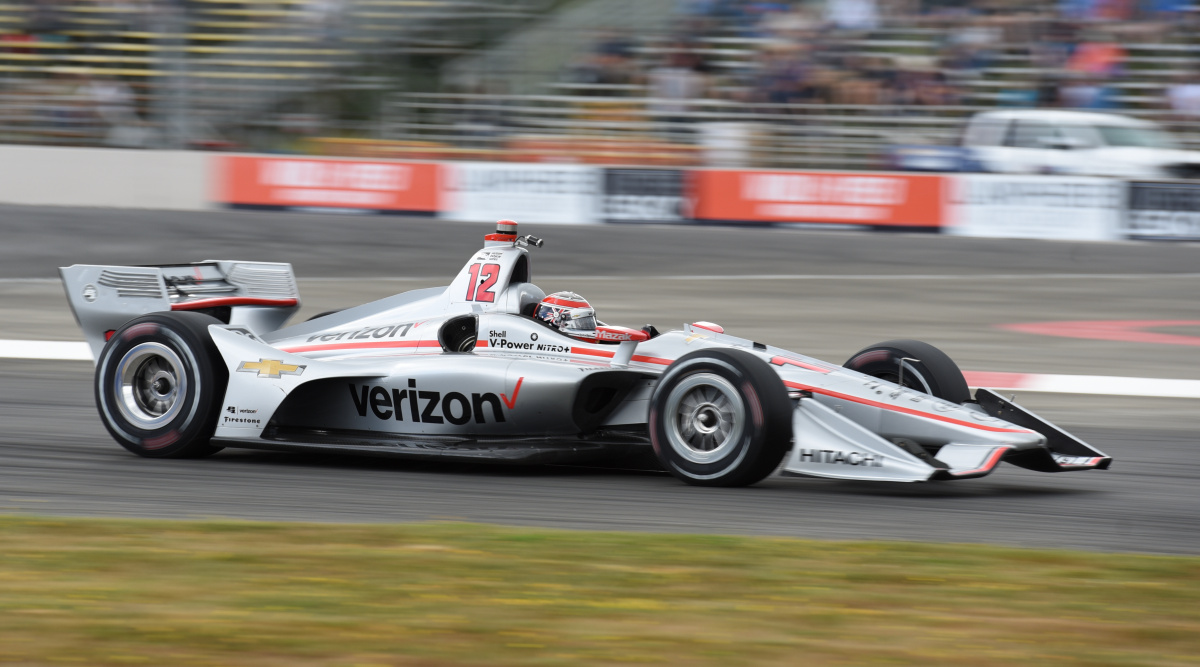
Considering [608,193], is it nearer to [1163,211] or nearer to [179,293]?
[1163,211]

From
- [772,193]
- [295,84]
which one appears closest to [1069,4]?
[772,193]

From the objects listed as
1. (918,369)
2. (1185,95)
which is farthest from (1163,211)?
(918,369)

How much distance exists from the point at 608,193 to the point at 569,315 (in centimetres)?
1236

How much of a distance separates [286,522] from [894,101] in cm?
1469

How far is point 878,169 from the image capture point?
18688 mm

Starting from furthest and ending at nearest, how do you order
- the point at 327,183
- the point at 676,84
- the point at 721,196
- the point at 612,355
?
1. the point at 327,183
2. the point at 676,84
3. the point at 721,196
4. the point at 612,355

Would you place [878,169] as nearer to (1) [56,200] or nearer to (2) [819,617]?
(1) [56,200]

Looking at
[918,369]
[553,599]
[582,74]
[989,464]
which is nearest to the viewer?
[553,599]

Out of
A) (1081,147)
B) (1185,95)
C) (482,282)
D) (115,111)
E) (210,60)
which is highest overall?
(210,60)

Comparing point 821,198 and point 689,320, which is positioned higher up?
point 821,198

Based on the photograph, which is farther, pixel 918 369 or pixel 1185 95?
pixel 1185 95

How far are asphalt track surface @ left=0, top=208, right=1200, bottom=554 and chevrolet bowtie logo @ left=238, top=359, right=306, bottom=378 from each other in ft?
1.64

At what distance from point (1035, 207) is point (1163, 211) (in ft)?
4.90

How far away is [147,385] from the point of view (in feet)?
24.7
